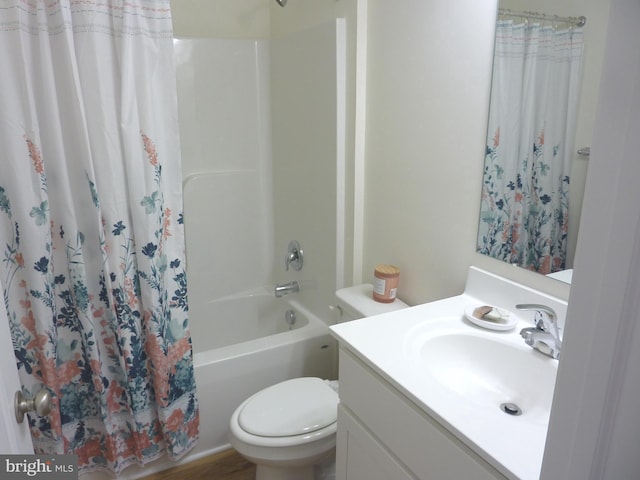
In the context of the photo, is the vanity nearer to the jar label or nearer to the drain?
the drain

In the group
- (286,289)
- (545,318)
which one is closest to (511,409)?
(545,318)

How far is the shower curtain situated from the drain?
1.17m

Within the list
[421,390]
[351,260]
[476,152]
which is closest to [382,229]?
[351,260]

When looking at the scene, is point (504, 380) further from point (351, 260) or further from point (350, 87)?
point (350, 87)

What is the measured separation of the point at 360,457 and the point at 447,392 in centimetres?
39

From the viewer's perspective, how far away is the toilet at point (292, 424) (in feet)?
4.76

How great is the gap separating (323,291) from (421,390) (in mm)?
1223

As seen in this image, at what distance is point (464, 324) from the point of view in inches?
49.6


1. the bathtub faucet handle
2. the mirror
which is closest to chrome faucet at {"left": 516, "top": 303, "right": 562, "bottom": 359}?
the mirror

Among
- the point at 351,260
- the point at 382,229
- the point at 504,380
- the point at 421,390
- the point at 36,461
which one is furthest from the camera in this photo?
the point at 351,260

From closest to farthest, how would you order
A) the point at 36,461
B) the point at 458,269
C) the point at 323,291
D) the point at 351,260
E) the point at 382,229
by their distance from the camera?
1. the point at 36,461
2. the point at 458,269
3. the point at 382,229
4. the point at 351,260
5. the point at 323,291

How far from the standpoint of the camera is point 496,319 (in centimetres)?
123

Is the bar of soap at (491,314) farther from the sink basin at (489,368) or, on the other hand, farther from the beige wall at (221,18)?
the beige wall at (221,18)

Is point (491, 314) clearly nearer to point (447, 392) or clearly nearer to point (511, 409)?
point (511, 409)
